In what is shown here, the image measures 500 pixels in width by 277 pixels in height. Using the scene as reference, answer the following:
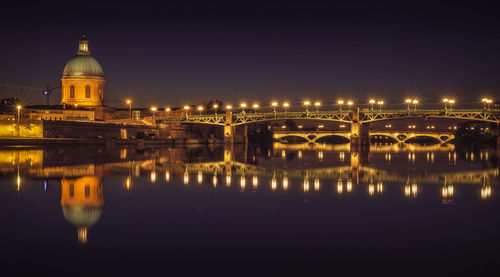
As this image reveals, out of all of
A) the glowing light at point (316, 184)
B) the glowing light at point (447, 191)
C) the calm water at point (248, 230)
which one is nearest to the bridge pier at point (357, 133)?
the glowing light at point (316, 184)

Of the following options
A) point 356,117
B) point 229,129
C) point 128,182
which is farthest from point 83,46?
point 128,182

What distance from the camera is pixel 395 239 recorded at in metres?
12.4

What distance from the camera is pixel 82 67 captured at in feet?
418

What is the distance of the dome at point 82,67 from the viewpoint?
12712 centimetres

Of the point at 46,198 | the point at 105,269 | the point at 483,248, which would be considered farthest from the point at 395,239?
the point at 46,198

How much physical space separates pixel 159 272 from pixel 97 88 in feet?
411

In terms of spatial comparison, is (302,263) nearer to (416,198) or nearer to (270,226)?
(270,226)

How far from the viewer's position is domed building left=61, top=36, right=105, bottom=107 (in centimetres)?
12725

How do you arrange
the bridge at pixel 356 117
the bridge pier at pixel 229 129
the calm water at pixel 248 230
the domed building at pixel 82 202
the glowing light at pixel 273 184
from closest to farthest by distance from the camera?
the calm water at pixel 248 230 → the domed building at pixel 82 202 → the glowing light at pixel 273 184 → the bridge at pixel 356 117 → the bridge pier at pixel 229 129

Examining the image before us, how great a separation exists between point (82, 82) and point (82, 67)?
3578 mm

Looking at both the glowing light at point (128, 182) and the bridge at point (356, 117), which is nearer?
the glowing light at point (128, 182)

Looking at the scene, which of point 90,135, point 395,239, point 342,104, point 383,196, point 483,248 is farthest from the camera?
point 342,104

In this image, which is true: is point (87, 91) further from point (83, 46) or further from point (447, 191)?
point (447, 191)

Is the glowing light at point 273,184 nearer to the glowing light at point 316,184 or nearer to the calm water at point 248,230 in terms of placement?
the calm water at point 248,230
